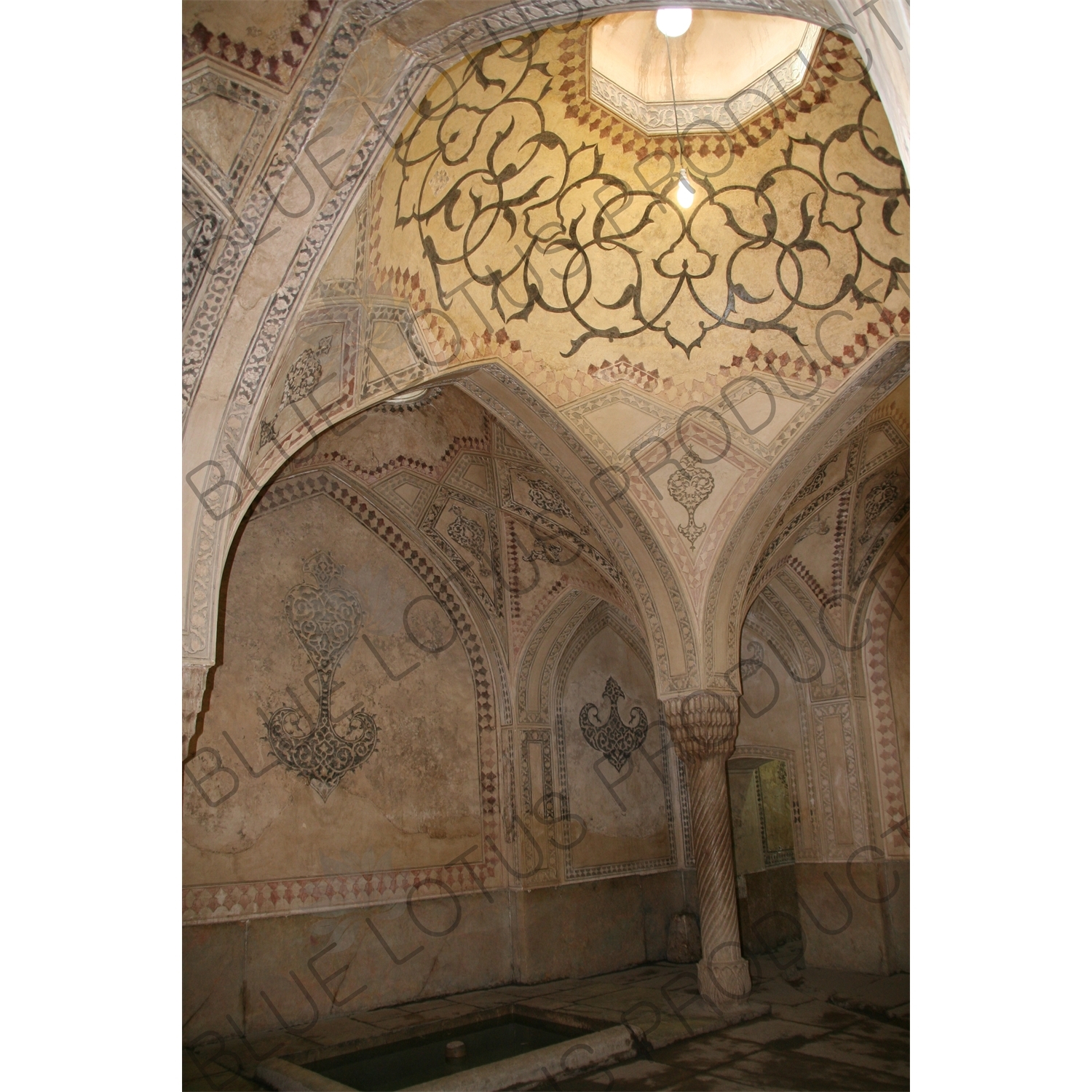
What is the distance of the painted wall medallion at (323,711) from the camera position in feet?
24.5

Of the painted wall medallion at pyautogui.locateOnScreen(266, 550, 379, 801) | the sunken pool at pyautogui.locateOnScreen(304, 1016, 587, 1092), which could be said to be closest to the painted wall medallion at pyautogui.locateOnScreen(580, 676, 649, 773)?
the painted wall medallion at pyautogui.locateOnScreen(266, 550, 379, 801)

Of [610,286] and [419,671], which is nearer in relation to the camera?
[610,286]

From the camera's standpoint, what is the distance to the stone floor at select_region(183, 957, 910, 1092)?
5.38 metres

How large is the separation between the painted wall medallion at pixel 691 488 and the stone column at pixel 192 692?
140 inches

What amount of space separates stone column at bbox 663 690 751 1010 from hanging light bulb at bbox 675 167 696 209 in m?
3.45

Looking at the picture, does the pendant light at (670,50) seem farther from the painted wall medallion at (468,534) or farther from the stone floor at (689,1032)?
the stone floor at (689,1032)

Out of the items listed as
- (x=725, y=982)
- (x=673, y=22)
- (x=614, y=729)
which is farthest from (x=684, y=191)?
(x=614, y=729)

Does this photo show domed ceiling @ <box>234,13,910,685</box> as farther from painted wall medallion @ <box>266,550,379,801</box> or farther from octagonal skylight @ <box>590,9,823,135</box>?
painted wall medallion @ <box>266,550,379,801</box>

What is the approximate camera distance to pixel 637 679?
10.2 meters

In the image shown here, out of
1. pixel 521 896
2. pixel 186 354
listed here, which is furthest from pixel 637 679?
pixel 186 354

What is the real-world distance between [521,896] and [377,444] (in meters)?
4.13

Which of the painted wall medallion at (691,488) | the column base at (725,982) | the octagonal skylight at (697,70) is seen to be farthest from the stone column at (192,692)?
the column base at (725,982)

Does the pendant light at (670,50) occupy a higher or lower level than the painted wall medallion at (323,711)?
higher

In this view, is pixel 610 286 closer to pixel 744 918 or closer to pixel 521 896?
pixel 521 896
